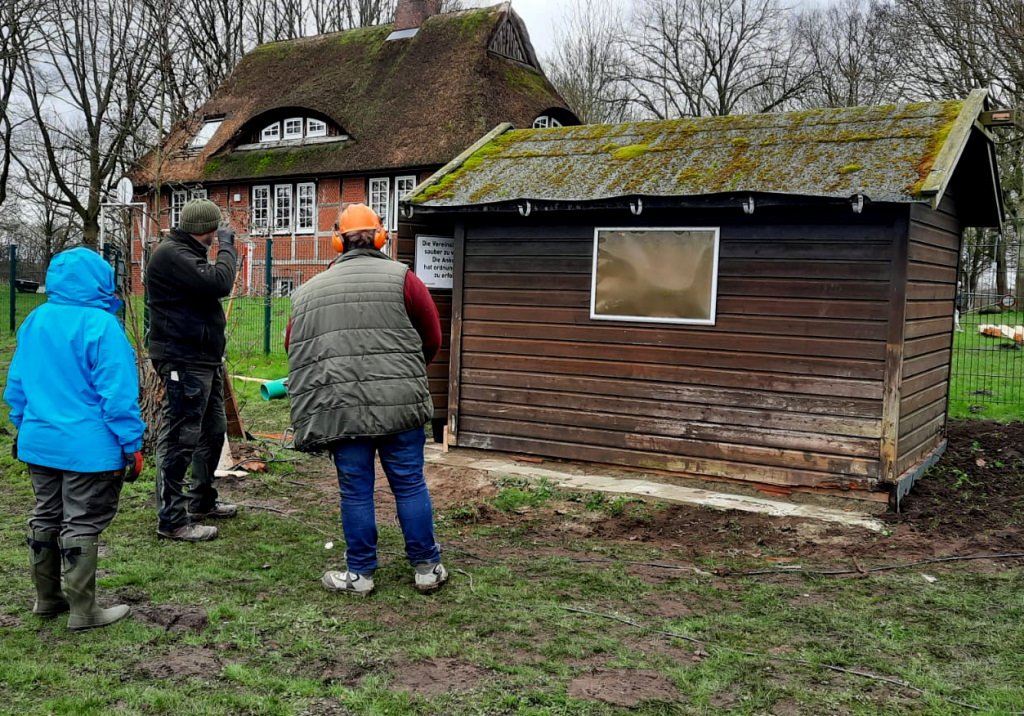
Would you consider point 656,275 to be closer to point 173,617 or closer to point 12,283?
point 173,617

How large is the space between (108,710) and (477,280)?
224 inches

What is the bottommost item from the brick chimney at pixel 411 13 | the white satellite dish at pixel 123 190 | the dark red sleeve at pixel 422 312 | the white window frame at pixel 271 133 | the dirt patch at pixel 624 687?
the dirt patch at pixel 624 687

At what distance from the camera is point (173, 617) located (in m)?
4.51

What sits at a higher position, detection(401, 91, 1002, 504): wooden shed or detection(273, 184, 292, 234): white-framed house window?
detection(273, 184, 292, 234): white-framed house window

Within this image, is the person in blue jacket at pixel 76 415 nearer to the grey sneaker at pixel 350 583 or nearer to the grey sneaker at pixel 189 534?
the grey sneaker at pixel 350 583

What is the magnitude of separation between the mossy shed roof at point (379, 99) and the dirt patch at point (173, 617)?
21606 millimetres

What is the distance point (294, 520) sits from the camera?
21.4ft

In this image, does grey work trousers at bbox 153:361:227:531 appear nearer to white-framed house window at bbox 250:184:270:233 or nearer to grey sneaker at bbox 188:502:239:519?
grey sneaker at bbox 188:502:239:519

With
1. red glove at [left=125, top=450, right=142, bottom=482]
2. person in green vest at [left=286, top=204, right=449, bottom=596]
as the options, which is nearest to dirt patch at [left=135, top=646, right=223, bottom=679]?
red glove at [left=125, top=450, right=142, bottom=482]

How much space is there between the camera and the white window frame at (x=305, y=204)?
2850 centimetres

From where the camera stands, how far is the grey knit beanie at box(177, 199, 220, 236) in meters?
5.77

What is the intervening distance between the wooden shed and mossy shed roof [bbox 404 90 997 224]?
24mm

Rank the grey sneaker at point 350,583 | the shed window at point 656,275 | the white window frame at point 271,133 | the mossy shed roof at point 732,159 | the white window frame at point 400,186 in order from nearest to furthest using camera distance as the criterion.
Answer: the grey sneaker at point 350,583 < the mossy shed roof at point 732,159 < the shed window at point 656,275 < the white window frame at point 400,186 < the white window frame at point 271,133

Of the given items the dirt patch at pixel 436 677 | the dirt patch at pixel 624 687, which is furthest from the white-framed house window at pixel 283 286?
the dirt patch at pixel 624 687
